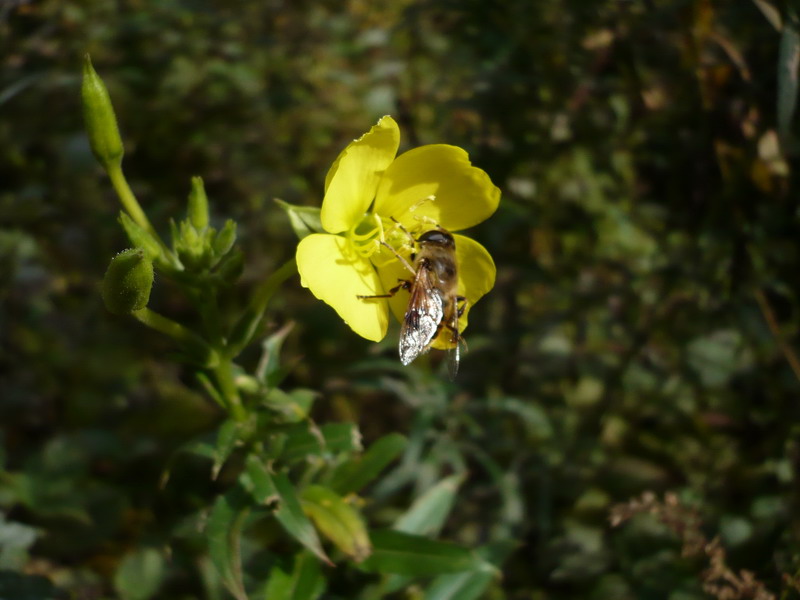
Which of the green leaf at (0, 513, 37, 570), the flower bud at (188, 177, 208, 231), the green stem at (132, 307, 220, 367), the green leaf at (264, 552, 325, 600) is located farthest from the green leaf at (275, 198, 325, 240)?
the green leaf at (0, 513, 37, 570)

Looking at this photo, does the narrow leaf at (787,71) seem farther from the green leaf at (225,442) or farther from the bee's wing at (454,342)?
the green leaf at (225,442)

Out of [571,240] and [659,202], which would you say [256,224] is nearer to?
[571,240]

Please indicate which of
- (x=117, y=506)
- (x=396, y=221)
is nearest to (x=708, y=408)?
(x=396, y=221)

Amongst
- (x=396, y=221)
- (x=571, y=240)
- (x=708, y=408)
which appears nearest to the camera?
(x=396, y=221)

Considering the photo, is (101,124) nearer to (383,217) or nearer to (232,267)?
(232,267)

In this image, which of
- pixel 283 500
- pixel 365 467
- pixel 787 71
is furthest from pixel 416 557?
pixel 787 71

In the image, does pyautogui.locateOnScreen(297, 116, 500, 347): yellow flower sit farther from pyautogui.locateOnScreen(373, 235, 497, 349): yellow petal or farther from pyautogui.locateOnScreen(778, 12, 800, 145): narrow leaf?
pyautogui.locateOnScreen(778, 12, 800, 145): narrow leaf
